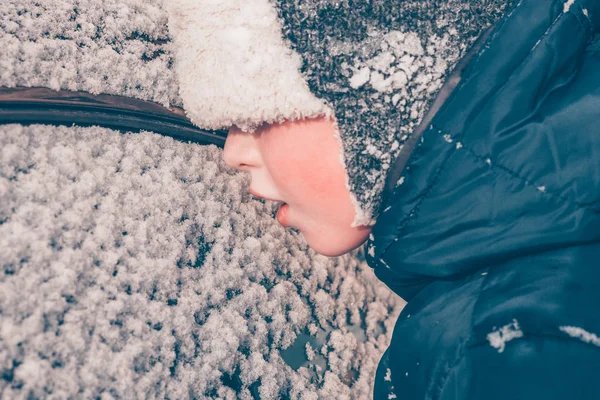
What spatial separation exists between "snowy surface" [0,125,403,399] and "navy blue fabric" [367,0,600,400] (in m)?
0.19

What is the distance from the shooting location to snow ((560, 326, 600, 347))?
508mm

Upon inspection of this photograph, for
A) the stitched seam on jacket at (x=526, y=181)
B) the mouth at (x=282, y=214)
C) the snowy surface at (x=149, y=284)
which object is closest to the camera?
the snowy surface at (x=149, y=284)

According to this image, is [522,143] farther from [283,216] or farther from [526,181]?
[283,216]

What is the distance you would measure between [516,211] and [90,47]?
60cm

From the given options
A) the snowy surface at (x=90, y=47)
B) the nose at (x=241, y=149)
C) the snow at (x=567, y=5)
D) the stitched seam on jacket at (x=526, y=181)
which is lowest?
the nose at (x=241, y=149)

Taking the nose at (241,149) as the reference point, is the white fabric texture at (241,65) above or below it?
above

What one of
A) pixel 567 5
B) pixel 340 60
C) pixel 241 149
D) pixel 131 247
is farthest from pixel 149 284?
pixel 567 5

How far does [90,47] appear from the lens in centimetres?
60

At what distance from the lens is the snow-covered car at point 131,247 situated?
464 millimetres

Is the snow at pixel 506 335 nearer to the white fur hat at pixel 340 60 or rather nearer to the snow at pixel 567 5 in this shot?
the white fur hat at pixel 340 60

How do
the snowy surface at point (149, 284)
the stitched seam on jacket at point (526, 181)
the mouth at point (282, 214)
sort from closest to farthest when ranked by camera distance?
1. the snowy surface at point (149, 284)
2. the stitched seam on jacket at point (526, 181)
3. the mouth at point (282, 214)

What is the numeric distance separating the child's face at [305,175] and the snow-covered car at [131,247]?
5cm

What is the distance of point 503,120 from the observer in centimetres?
56

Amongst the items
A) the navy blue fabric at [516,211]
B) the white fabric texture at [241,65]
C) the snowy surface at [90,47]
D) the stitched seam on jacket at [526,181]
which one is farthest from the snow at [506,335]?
the snowy surface at [90,47]
